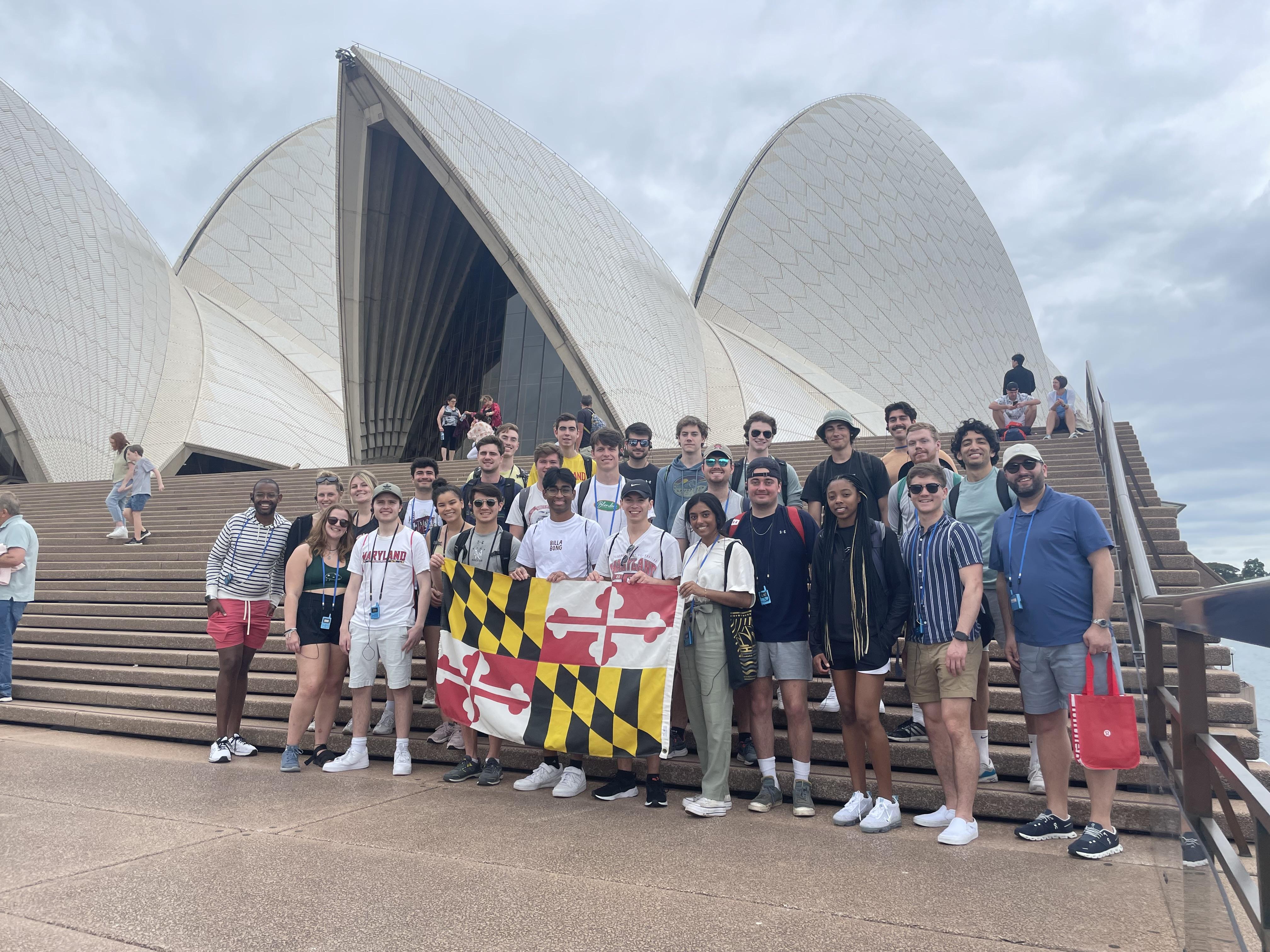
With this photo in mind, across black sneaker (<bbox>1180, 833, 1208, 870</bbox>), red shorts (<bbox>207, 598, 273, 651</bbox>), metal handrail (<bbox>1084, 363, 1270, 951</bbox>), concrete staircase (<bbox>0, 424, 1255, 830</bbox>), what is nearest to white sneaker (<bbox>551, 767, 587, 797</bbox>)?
concrete staircase (<bbox>0, 424, 1255, 830</bbox>)

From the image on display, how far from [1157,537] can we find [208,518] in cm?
1115

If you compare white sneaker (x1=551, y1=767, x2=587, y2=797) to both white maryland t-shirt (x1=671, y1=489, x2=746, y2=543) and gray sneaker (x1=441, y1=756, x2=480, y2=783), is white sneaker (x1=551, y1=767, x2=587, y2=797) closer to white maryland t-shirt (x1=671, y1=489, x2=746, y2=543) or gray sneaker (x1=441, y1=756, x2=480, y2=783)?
gray sneaker (x1=441, y1=756, x2=480, y2=783)

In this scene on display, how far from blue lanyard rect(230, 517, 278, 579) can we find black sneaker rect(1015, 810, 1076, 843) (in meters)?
4.31

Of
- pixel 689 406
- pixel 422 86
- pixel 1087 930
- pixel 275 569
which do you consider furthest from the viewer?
pixel 689 406

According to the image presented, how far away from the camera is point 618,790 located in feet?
13.1

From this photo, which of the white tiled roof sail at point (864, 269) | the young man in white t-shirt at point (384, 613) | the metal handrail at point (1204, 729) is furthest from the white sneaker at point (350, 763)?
the white tiled roof sail at point (864, 269)

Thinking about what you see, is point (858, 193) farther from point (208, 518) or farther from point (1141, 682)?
point (1141, 682)

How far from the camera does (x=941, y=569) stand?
3496 millimetres

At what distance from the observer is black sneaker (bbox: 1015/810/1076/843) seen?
321 centimetres

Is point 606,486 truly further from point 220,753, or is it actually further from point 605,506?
point 220,753

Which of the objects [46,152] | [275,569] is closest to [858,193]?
[46,152]

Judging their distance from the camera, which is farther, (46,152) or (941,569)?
(46,152)

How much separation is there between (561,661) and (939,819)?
6.19ft

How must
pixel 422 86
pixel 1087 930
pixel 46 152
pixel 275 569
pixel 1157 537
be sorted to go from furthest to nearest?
pixel 46 152 < pixel 422 86 < pixel 1157 537 < pixel 275 569 < pixel 1087 930
